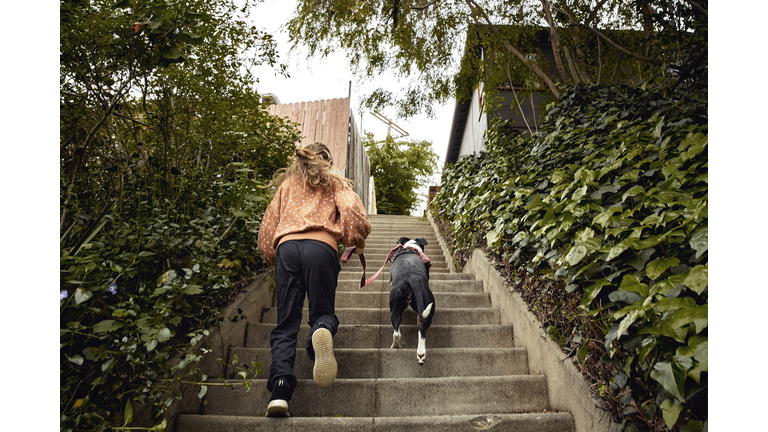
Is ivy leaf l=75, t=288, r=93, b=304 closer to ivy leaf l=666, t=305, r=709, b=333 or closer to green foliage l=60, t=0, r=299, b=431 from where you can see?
green foliage l=60, t=0, r=299, b=431

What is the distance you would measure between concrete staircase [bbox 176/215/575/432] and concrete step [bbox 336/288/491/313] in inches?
10.9

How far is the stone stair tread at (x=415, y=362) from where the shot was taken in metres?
2.33

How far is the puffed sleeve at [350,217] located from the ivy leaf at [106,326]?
1.18m

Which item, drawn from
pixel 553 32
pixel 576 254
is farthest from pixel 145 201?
pixel 553 32

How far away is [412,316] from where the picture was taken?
3074 mm

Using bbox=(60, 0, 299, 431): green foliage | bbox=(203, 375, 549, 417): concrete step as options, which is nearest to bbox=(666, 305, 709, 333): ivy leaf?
bbox=(203, 375, 549, 417): concrete step

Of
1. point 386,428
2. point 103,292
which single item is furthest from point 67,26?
point 386,428

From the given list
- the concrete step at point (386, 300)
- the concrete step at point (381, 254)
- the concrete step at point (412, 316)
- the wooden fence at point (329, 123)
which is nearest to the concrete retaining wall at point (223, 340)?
the concrete step at point (412, 316)

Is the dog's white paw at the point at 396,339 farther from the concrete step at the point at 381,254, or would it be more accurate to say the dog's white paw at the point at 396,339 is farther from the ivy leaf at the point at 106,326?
the concrete step at the point at 381,254

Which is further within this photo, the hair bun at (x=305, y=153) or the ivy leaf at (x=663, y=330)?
the hair bun at (x=305, y=153)

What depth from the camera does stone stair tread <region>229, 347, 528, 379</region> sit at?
233 centimetres

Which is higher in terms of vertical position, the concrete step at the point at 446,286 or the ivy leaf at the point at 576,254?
the ivy leaf at the point at 576,254

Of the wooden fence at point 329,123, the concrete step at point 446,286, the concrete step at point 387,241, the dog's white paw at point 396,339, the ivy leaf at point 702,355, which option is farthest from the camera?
the wooden fence at point 329,123

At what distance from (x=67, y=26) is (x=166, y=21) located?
46 centimetres
